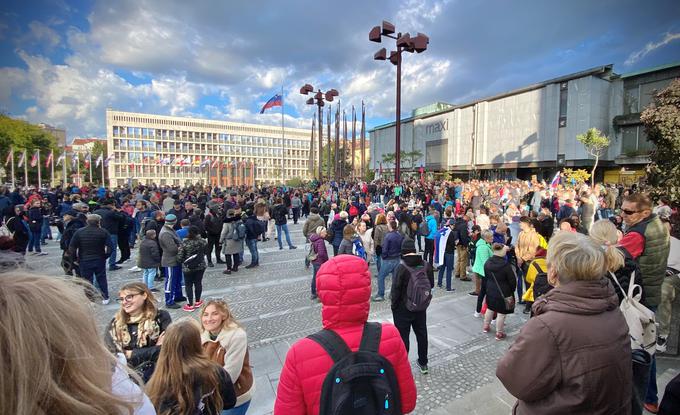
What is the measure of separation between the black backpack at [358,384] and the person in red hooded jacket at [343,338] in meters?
0.07

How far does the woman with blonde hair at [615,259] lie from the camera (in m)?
2.80

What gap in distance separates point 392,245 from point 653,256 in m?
4.07

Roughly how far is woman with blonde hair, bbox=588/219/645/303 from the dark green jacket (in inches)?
20.1

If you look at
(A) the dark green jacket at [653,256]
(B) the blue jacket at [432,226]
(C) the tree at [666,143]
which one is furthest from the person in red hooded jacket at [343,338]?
(C) the tree at [666,143]

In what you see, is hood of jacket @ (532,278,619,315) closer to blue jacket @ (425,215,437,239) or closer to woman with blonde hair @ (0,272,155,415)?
woman with blonde hair @ (0,272,155,415)

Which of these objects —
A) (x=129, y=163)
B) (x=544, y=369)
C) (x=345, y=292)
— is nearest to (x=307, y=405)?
(x=345, y=292)

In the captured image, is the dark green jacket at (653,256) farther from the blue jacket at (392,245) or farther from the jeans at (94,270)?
the jeans at (94,270)

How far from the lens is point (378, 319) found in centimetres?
596

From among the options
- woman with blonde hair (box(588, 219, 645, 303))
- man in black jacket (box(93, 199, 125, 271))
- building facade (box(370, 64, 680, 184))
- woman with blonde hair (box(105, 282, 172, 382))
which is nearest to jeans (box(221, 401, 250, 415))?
woman with blonde hair (box(105, 282, 172, 382))

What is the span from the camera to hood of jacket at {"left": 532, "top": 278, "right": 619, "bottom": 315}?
1763 millimetres

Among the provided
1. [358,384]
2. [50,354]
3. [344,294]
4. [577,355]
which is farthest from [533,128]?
[50,354]

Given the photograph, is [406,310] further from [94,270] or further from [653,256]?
[94,270]

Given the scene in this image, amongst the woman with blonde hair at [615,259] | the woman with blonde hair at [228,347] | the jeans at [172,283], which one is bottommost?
the jeans at [172,283]

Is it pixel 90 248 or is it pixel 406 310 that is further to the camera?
pixel 90 248
